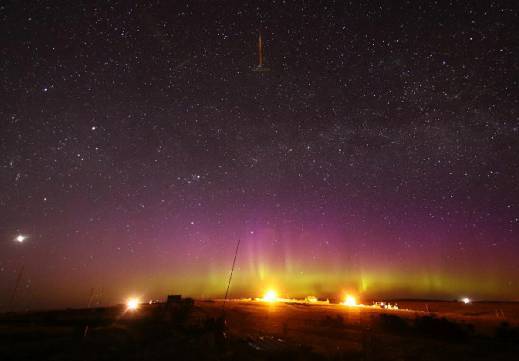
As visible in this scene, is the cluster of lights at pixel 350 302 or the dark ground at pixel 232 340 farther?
the cluster of lights at pixel 350 302

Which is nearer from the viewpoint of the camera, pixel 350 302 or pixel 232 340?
pixel 232 340

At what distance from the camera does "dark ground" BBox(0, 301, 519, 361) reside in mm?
16359

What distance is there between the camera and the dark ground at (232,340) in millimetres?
16359

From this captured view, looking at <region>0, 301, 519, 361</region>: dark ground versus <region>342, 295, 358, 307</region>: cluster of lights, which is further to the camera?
<region>342, 295, 358, 307</region>: cluster of lights

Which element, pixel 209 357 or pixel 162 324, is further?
pixel 162 324

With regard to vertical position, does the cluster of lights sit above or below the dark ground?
above

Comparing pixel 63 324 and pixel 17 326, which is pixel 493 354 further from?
pixel 17 326

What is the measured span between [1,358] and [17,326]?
28.5 feet

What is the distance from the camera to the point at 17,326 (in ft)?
74.3

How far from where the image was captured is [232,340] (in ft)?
62.8

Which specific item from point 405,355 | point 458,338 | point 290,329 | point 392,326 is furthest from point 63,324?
point 458,338

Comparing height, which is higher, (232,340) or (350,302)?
(350,302)

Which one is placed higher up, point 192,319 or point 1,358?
point 192,319

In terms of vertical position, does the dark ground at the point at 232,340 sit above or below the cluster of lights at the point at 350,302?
below
